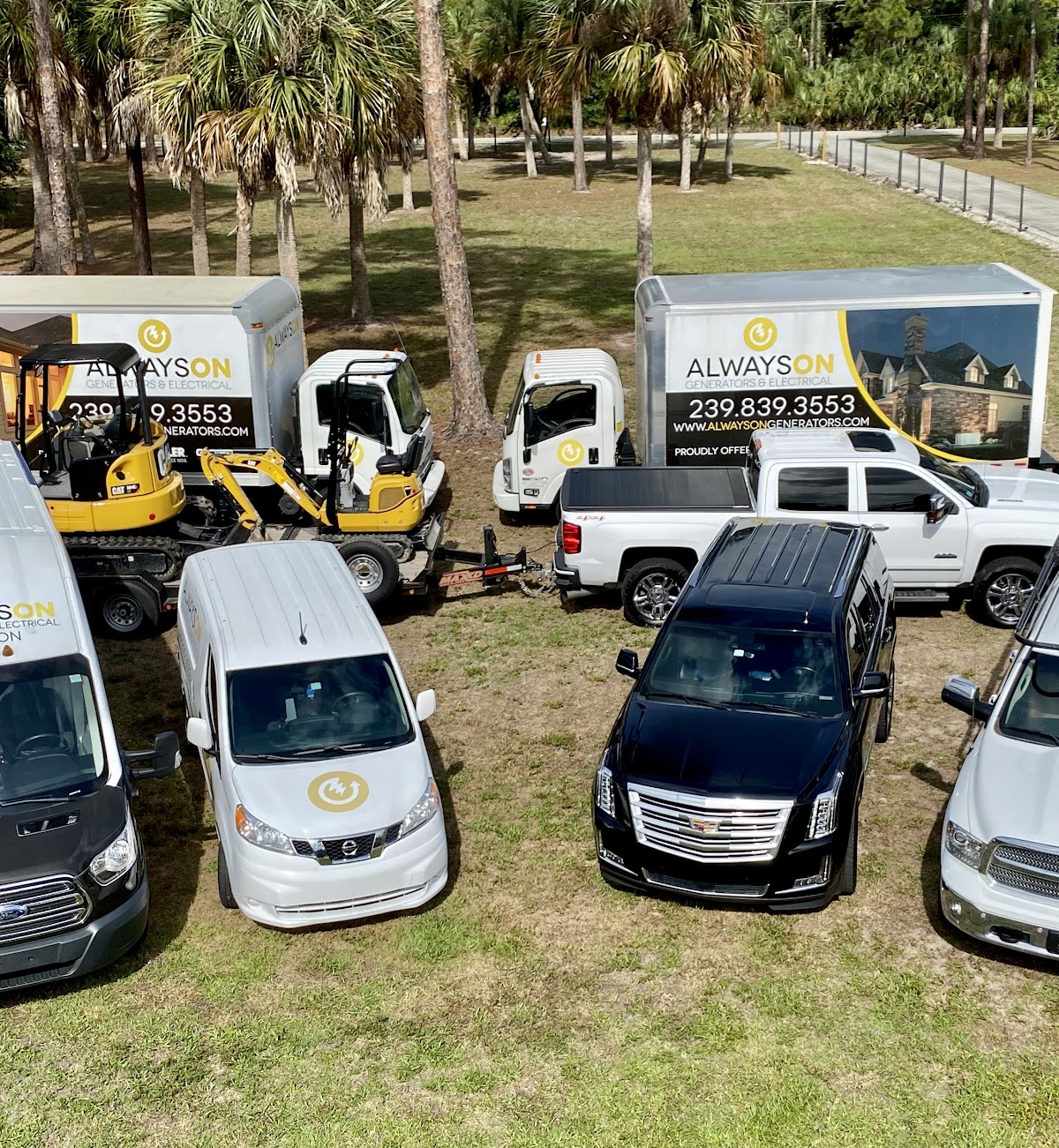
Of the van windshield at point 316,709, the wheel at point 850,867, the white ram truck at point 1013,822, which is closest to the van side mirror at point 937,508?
the white ram truck at point 1013,822

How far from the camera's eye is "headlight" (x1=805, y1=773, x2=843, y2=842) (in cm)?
877

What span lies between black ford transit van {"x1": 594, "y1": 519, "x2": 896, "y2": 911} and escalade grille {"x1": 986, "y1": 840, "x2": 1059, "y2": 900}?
1090 mm

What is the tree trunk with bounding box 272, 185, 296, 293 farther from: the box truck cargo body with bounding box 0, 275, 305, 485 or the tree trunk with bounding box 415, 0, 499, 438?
the box truck cargo body with bounding box 0, 275, 305, 485

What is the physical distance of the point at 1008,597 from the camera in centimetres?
1386

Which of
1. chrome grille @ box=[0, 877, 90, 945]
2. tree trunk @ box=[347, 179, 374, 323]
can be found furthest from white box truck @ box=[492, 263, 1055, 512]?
tree trunk @ box=[347, 179, 374, 323]

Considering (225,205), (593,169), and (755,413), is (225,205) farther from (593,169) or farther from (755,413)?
(755,413)

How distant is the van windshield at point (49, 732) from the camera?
8.87 metres

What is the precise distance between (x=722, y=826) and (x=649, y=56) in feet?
53.4

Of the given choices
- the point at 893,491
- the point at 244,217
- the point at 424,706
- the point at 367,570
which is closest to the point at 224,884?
the point at 424,706

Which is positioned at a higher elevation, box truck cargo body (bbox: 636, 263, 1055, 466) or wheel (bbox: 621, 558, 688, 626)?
box truck cargo body (bbox: 636, 263, 1055, 466)

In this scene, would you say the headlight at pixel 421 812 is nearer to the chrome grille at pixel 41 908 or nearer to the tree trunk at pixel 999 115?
the chrome grille at pixel 41 908

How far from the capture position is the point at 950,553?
538 inches

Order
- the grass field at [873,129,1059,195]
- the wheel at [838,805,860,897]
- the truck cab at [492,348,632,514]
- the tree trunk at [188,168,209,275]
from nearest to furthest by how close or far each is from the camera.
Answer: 1. the wheel at [838,805,860,897]
2. the truck cab at [492,348,632,514]
3. the tree trunk at [188,168,209,275]
4. the grass field at [873,129,1059,195]

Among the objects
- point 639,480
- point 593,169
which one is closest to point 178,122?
point 639,480
